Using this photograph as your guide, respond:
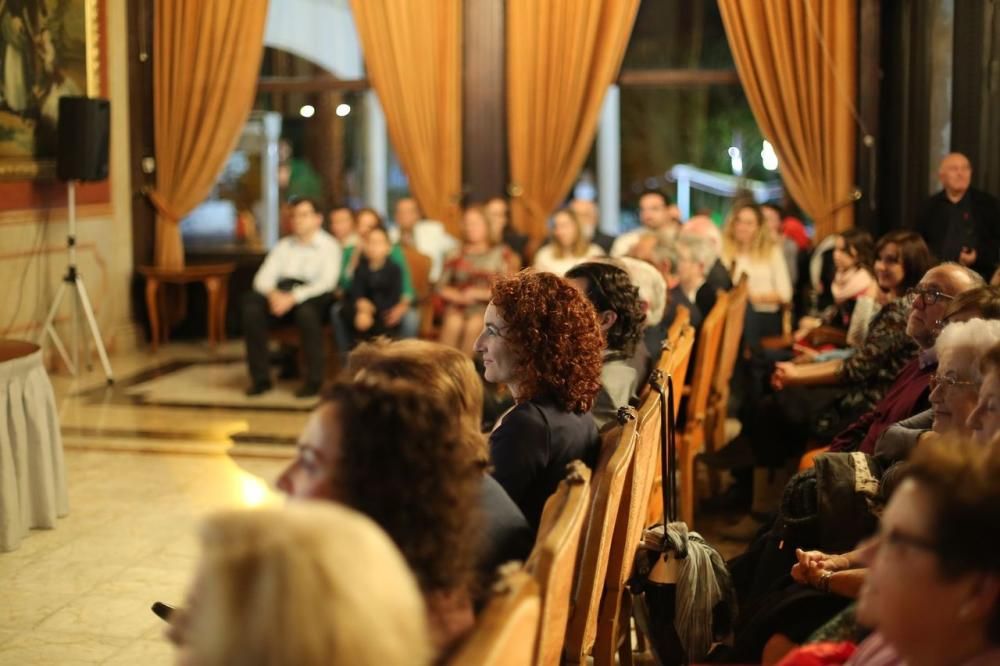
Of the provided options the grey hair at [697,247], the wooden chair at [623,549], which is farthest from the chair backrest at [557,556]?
the grey hair at [697,247]

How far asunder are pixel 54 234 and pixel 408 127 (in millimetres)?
2668

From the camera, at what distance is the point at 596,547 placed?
249 cm

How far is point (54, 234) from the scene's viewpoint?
9.27 metres

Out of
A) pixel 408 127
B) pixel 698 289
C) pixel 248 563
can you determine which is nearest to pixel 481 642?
pixel 248 563

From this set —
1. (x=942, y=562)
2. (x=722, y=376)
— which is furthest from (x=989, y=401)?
(x=722, y=376)

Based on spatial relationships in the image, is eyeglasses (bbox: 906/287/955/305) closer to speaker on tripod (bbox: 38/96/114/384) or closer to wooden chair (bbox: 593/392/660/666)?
wooden chair (bbox: 593/392/660/666)

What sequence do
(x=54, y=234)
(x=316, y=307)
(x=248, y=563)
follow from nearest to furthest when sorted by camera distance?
(x=248, y=563), (x=316, y=307), (x=54, y=234)

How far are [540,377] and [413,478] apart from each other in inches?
53.2

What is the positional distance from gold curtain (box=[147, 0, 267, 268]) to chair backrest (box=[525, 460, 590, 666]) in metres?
8.44

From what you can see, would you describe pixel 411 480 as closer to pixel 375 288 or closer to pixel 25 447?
pixel 25 447

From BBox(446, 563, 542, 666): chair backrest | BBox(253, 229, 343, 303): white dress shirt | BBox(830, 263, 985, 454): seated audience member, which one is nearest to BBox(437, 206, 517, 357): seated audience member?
BBox(253, 229, 343, 303): white dress shirt

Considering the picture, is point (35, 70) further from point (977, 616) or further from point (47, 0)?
point (977, 616)

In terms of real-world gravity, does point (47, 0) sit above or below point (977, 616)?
above

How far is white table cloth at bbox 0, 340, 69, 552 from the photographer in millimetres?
4895
